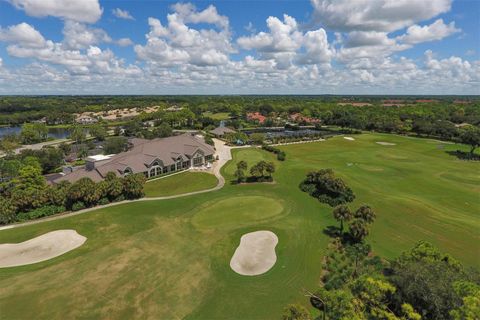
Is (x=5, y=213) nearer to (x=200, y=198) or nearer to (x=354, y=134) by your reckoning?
(x=200, y=198)

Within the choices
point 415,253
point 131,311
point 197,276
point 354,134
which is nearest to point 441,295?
point 415,253

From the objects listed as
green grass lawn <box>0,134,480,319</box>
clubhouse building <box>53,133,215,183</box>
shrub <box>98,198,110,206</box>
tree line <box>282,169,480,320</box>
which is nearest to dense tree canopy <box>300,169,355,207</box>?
green grass lawn <box>0,134,480,319</box>

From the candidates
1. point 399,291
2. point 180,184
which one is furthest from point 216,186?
point 399,291

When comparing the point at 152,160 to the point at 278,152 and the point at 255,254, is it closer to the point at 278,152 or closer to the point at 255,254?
the point at 278,152

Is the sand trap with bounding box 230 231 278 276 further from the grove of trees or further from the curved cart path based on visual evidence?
the grove of trees

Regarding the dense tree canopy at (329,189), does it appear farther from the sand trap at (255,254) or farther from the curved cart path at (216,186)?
the curved cart path at (216,186)

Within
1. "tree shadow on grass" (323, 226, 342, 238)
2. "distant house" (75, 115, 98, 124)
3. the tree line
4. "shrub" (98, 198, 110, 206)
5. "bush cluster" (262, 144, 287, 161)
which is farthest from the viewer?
"distant house" (75, 115, 98, 124)
